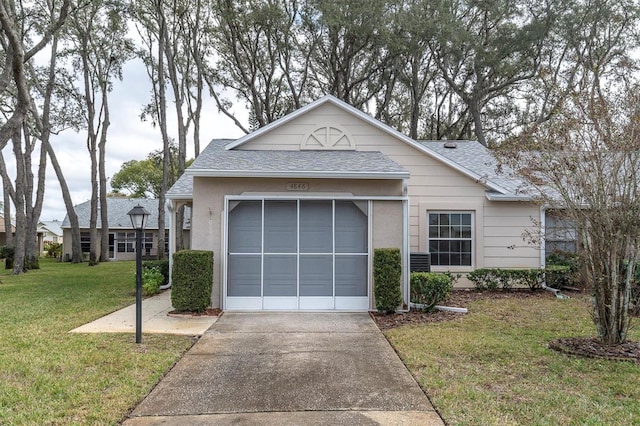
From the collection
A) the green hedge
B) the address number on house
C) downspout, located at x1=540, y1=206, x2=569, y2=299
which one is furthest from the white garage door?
downspout, located at x1=540, y1=206, x2=569, y2=299

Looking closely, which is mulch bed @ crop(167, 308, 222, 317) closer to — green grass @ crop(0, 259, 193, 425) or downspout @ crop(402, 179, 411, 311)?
green grass @ crop(0, 259, 193, 425)

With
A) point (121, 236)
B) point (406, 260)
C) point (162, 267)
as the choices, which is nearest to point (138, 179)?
point (121, 236)

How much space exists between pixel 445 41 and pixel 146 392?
21.1m

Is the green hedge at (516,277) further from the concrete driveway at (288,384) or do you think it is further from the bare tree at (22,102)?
the bare tree at (22,102)

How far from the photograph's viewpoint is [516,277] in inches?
456

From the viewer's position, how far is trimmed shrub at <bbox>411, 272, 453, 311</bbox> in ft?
29.1

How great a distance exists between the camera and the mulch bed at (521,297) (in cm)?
580

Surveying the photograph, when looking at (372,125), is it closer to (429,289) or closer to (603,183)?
(429,289)

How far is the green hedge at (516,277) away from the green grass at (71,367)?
7829 millimetres

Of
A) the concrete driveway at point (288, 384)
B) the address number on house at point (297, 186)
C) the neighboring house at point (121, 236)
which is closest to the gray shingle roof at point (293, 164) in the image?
the address number on house at point (297, 186)

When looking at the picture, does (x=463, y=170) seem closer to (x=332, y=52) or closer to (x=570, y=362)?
(x=570, y=362)

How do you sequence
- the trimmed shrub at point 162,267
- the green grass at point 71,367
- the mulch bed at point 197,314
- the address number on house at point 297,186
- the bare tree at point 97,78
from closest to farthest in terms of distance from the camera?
the green grass at point 71,367
the mulch bed at point 197,314
the address number on house at point 297,186
the trimmed shrub at point 162,267
the bare tree at point 97,78

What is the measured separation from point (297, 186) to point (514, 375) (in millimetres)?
5664

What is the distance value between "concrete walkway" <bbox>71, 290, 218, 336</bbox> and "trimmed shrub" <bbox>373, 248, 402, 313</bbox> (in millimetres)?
3118
